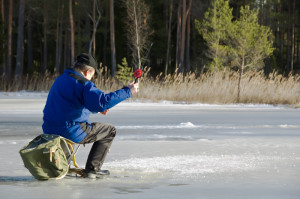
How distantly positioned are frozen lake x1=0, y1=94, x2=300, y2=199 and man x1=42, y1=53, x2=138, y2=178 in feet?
1.89

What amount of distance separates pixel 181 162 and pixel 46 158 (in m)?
2.43

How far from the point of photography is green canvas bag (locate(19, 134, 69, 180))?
6.26 meters

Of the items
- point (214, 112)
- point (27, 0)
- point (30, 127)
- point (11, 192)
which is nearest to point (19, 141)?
point (30, 127)

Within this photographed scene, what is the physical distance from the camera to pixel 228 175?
711cm

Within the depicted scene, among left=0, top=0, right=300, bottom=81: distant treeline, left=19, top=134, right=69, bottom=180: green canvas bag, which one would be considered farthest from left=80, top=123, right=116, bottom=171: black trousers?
left=0, top=0, right=300, bottom=81: distant treeline

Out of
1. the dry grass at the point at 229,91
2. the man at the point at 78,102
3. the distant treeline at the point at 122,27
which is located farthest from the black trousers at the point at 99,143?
the distant treeline at the point at 122,27

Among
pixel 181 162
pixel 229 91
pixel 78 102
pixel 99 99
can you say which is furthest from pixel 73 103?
pixel 229 91

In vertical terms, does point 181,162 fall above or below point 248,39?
below

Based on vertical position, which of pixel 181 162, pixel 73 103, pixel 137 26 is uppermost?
pixel 137 26

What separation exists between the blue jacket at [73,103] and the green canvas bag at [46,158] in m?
0.14

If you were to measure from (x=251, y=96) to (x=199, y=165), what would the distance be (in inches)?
617

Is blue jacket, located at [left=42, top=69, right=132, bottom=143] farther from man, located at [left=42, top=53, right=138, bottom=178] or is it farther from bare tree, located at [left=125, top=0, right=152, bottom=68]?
bare tree, located at [left=125, top=0, right=152, bottom=68]

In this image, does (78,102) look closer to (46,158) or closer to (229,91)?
(46,158)

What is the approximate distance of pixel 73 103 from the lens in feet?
21.0
